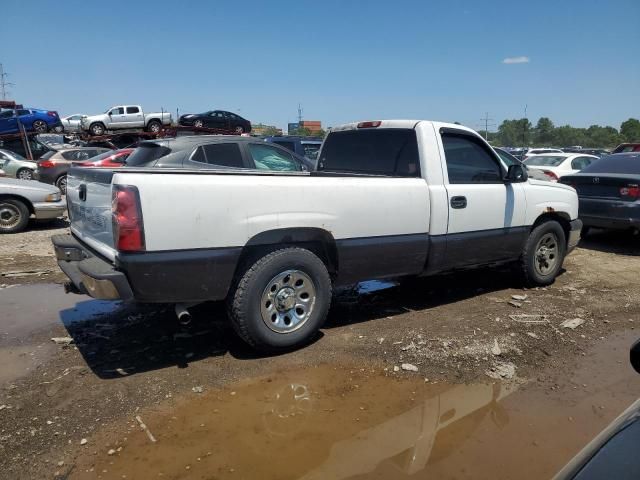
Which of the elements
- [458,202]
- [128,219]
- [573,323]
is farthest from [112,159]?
[573,323]

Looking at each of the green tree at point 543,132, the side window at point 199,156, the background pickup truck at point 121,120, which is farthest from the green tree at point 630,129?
Answer: the side window at point 199,156

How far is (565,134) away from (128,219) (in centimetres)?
9153

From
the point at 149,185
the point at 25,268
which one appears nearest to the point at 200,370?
the point at 149,185

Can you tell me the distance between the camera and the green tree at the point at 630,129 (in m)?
80.5

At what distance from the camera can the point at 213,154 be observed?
8.27 m

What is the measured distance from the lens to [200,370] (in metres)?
3.97

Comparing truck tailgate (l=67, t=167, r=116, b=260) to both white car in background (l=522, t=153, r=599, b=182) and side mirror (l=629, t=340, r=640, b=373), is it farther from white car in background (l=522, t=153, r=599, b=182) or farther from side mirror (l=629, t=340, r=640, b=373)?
white car in background (l=522, t=153, r=599, b=182)

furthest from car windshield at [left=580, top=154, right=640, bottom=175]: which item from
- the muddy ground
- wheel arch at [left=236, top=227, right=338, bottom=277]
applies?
wheel arch at [left=236, top=227, right=338, bottom=277]

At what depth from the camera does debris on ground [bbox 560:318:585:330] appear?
4.98 metres

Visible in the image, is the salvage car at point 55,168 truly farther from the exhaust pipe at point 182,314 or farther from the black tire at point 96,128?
the exhaust pipe at point 182,314

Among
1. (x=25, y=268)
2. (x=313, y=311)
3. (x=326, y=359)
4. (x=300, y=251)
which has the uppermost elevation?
(x=300, y=251)

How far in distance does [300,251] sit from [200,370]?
120cm

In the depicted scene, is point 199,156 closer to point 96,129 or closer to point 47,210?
point 47,210

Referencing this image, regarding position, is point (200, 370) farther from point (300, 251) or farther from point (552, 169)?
point (552, 169)
